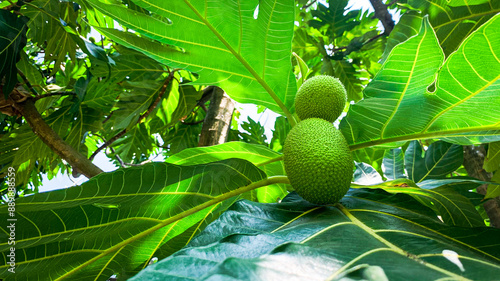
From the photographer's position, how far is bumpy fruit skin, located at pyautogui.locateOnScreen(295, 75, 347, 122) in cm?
77

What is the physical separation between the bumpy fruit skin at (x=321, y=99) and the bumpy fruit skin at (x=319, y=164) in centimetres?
8

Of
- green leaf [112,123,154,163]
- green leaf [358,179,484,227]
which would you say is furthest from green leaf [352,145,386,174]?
green leaf [112,123,154,163]

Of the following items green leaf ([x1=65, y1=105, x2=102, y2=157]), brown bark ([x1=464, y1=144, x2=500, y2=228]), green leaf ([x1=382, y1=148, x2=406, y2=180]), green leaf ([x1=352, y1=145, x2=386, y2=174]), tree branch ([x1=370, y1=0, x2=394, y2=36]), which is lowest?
brown bark ([x1=464, y1=144, x2=500, y2=228])

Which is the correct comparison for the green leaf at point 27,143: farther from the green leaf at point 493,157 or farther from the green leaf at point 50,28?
the green leaf at point 493,157

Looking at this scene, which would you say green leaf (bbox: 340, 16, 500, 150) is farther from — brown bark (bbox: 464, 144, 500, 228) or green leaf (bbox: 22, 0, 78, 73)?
green leaf (bbox: 22, 0, 78, 73)

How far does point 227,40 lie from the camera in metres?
0.81

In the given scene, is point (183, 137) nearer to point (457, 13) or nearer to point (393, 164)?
point (393, 164)

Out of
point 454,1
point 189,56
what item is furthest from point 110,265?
point 454,1

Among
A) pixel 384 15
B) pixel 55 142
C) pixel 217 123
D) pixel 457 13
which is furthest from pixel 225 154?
pixel 384 15

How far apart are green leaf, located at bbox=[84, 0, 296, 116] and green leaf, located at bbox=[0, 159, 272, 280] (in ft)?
0.70

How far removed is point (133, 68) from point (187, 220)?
1.41 metres

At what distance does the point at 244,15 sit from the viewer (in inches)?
31.2

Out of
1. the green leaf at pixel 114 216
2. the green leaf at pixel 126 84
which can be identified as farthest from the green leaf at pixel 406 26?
the green leaf at pixel 126 84

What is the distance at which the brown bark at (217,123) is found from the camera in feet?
4.51
